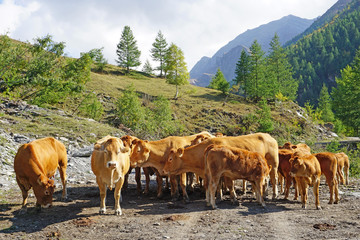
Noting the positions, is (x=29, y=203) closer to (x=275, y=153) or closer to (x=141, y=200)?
(x=141, y=200)

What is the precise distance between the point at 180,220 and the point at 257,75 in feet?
226

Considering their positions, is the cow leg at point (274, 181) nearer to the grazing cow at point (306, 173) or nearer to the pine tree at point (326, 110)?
the grazing cow at point (306, 173)

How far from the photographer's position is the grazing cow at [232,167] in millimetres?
9516

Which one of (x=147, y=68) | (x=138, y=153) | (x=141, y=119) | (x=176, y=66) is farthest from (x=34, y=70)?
(x=147, y=68)

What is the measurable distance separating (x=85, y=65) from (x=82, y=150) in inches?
1117

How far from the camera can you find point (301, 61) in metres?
180

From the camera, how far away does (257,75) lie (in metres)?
72.4

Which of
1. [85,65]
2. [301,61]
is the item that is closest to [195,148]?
[85,65]

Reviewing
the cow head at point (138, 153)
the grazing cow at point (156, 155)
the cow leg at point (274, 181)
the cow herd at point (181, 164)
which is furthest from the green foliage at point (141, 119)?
the cow leg at point (274, 181)

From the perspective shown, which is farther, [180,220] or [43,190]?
[43,190]

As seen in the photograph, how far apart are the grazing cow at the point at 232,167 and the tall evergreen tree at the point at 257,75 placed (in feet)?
202

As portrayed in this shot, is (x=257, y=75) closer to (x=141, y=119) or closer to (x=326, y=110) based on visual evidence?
(x=326, y=110)

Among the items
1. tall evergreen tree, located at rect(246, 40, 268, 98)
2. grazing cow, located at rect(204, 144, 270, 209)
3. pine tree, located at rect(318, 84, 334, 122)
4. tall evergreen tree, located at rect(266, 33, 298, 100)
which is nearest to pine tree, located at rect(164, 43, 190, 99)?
tall evergreen tree, located at rect(246, 40, 268, 98)

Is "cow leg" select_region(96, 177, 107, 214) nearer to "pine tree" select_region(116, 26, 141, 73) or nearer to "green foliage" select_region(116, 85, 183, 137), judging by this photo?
"green foliage" select_region(116, 85, 183, 137)
